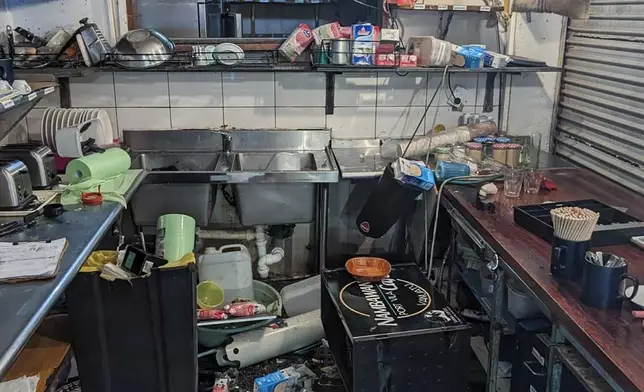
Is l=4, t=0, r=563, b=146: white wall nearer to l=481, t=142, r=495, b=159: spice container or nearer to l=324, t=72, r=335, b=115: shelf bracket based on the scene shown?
l=324, t=72, r=335, b=115: shelf bracket

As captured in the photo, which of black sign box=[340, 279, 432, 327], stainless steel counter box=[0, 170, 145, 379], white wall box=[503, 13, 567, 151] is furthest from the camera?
white wall box=[503, 13, 567, 151]

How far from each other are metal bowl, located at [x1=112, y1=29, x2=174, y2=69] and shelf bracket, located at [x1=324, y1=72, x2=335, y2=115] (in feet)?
2.37

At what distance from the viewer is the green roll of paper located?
2033 mm

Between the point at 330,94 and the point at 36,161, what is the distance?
4.38ft

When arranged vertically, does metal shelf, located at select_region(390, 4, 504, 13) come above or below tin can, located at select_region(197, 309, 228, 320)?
above

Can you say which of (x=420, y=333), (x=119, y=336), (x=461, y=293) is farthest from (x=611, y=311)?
(x=119, y=336)

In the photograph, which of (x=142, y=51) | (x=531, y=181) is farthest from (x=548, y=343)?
(x=142, y=51)

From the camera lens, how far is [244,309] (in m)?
2.39

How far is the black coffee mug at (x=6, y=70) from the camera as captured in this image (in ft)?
6.85

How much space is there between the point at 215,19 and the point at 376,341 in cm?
183

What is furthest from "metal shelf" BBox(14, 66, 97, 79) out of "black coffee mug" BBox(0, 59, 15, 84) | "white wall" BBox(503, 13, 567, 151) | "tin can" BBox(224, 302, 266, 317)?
"white wall" BBox(503, 13, 567, 151)

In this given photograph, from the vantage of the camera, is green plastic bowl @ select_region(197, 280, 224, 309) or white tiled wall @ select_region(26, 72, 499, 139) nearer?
green plastic bowl @ select_region(197, 280, 224, 309)

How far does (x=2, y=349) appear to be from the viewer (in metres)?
1.08

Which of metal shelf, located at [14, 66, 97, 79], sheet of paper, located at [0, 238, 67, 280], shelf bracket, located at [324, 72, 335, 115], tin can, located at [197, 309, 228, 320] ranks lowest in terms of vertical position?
tin can, located at [197, 309, 228, 320]
